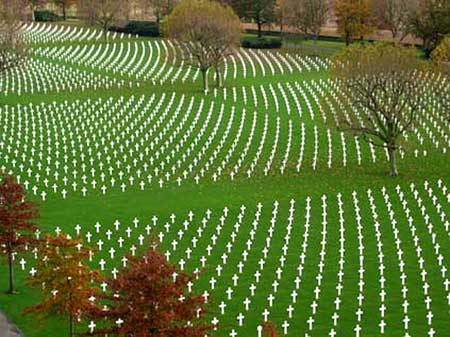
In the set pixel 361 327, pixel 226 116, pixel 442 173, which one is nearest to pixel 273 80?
pixel 226 116

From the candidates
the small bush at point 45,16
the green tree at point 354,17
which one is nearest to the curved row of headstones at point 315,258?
the green tree at point 354,17

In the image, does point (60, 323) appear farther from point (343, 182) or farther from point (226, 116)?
point (226, 116)

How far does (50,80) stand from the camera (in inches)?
2881

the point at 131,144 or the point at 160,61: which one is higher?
the point at 160,61

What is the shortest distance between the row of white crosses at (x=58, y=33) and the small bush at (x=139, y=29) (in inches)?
67.3

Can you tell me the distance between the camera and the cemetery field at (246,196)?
27950mm

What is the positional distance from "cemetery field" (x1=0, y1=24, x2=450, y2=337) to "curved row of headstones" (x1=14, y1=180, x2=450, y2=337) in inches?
2.9

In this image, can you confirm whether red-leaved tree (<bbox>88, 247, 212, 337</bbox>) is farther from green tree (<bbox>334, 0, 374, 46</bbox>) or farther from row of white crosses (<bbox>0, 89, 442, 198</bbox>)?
green tree (<bbox>334, 0, 374, 46</bbox>)

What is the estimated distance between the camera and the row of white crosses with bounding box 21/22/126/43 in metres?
97.9

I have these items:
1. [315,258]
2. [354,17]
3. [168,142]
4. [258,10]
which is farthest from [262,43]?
[315,258]

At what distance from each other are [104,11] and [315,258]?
71.4 metres

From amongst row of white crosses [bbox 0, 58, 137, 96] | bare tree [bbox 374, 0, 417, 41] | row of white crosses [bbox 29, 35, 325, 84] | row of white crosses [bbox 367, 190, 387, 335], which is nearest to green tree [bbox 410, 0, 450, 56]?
bare tree [bbox 374, 0, 417, 41]

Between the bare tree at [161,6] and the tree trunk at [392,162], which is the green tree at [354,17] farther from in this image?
the tree trunk at [392,162]

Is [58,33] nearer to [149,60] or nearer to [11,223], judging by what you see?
[149,60]
